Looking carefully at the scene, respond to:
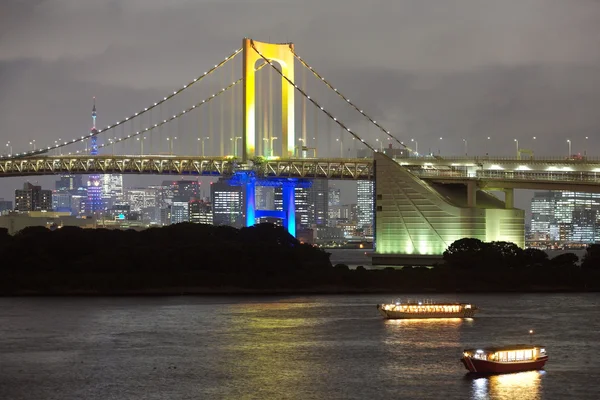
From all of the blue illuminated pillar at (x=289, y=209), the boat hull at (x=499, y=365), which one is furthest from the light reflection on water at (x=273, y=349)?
the blue illuminated pillar at (x=289, y=209)

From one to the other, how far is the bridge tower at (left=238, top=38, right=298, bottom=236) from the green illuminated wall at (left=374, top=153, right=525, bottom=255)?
847 cm

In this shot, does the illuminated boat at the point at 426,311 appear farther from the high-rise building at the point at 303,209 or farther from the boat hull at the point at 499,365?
the high-rise building at the point at 303,209

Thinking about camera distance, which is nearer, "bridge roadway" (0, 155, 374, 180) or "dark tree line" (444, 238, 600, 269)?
"dark tree line" (444, 238, 600, 269)

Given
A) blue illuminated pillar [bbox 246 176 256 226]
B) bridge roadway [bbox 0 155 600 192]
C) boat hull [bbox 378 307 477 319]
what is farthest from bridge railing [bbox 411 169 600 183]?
boat hull [bbox 378 307 477 319]

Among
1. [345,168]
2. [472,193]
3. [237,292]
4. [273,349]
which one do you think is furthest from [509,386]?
[345,168]

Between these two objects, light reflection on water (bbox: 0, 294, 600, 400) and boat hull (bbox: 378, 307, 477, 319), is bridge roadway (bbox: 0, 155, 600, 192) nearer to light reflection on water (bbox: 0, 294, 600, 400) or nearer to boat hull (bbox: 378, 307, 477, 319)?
light reflection on water (bbox: 0, 294, 600, 400)

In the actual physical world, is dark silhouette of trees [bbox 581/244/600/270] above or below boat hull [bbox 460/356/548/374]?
above

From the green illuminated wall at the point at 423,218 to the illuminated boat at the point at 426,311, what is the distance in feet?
60.6

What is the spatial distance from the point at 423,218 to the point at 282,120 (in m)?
14.6

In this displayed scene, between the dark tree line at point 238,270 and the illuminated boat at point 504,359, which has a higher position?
the dark tree line at point 238,270

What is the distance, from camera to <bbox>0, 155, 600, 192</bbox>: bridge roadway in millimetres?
62688

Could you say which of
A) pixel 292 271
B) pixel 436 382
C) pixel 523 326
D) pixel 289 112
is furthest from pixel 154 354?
pixel 289 112

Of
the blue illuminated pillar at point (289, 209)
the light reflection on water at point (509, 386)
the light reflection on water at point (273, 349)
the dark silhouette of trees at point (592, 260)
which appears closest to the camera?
the light reflection on water at point (509, 386)

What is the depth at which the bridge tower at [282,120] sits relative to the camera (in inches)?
2874
